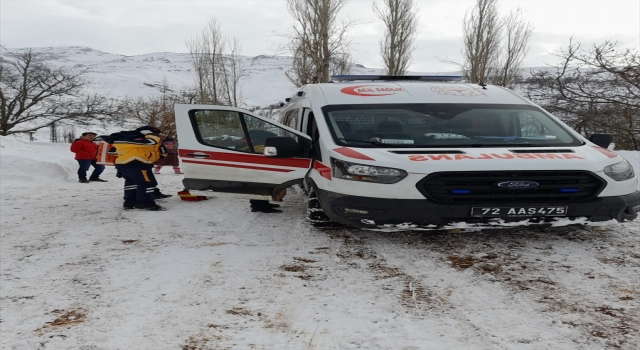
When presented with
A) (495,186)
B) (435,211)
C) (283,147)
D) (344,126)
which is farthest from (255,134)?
(495,186)

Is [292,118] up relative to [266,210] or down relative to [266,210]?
up

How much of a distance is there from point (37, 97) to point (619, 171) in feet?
71.4

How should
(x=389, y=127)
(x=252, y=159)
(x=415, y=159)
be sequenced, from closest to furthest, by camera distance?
(x=415, y=159) < (x=389, y=127) < (x=252, y=159)

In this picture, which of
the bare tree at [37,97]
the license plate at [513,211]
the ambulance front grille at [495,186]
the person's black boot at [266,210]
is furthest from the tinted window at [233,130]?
the bare tree at [37,97]

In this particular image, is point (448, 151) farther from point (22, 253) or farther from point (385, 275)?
point (22, 253)

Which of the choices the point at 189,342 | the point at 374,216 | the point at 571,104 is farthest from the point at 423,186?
the point at 571,104

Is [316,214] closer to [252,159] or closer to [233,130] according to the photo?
[252,159]

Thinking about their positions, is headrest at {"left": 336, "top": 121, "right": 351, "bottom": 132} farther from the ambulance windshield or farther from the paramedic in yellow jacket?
the paramedic in yellow jacket

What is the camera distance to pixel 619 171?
371cm

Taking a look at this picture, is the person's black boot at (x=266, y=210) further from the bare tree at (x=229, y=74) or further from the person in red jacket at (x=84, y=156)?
the bare tree at (x=229, y=74)

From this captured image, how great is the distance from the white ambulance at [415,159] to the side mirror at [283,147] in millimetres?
11

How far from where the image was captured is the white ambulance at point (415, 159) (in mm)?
3488

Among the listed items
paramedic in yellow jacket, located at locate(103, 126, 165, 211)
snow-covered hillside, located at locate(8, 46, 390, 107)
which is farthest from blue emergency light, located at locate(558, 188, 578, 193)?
snow-covered hillside, located at locate(8, 46, 390, 107)

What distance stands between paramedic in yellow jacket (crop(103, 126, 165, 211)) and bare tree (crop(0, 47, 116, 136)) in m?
15.8
